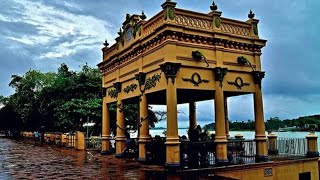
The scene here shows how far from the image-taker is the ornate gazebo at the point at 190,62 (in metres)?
13.6

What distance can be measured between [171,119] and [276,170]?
5.69 m

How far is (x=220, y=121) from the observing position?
48.1 ft

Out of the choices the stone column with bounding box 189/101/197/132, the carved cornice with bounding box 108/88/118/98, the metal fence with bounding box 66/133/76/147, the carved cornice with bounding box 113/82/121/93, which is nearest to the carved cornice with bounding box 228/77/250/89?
the stone column with bounding box 189/101/197/132

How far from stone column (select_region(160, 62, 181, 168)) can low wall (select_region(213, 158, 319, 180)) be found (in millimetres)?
1710

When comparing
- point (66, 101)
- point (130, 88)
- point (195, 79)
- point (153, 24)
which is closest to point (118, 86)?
point (130, 88)

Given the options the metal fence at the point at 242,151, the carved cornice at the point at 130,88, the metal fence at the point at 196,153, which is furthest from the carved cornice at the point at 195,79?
the carved cornice at the point at 130,88

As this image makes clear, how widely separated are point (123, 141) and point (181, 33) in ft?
26.2

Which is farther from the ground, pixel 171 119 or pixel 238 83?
pixel 238 83

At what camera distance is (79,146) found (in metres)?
26.5

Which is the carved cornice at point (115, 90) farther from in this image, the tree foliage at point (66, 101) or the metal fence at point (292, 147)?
the metal fence at point (292, 147)

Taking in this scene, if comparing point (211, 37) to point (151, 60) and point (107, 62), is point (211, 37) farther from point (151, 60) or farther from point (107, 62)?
point (107, 62)

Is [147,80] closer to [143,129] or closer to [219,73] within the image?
[143,129]

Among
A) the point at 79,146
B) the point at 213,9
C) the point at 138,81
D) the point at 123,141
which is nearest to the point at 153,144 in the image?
the point at 138,81

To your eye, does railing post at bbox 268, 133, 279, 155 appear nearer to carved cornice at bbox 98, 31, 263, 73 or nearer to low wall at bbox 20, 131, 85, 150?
carved cornice at bbox 98, 31, 263, 73
